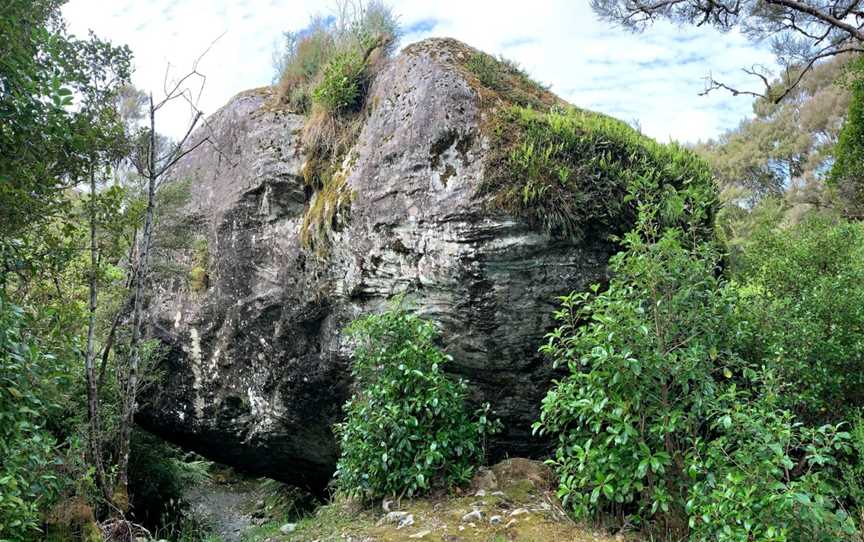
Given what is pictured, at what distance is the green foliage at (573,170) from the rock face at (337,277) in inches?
8.3

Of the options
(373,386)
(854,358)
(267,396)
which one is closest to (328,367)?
(267,396)

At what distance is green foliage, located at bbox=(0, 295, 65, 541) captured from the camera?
3479 mm

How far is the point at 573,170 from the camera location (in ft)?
23.0

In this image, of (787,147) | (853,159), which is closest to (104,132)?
(853,159)

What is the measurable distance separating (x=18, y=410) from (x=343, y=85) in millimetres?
6438

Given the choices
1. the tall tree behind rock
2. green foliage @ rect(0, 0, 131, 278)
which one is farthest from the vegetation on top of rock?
the tall tree behind rock

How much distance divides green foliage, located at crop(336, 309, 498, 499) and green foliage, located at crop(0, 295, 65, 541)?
9.95 feet

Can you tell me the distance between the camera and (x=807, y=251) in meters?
7.30

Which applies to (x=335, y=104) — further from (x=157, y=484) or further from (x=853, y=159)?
(x=853, y=159)

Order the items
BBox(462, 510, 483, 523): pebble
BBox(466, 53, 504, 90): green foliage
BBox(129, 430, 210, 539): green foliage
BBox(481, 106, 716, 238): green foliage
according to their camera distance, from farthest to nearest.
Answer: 1. BBox(129, 430, 210, 539): green foliage
2. BBox(466, 53, 504, 90): green foliage
3. BBox(481, 106, 716, 238): green foliage
4. BBox(462, 510, 483, 523): pebble

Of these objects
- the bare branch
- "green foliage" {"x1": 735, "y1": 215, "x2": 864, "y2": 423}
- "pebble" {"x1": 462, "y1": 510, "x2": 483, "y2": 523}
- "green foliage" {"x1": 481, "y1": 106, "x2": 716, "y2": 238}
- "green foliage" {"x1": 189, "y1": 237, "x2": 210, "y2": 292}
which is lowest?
"pebble" {"x1": 462, "y1": 510, "x2": 483, "y2": 523}

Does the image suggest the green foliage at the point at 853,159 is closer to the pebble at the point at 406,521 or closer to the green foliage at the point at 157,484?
the pebble at the point at 406,521

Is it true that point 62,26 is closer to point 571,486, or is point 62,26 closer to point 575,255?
point 575,255

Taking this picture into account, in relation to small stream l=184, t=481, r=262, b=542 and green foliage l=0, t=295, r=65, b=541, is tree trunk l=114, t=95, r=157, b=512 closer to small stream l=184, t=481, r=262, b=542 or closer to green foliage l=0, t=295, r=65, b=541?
small stream l=184, t=481, r=262, b=542
